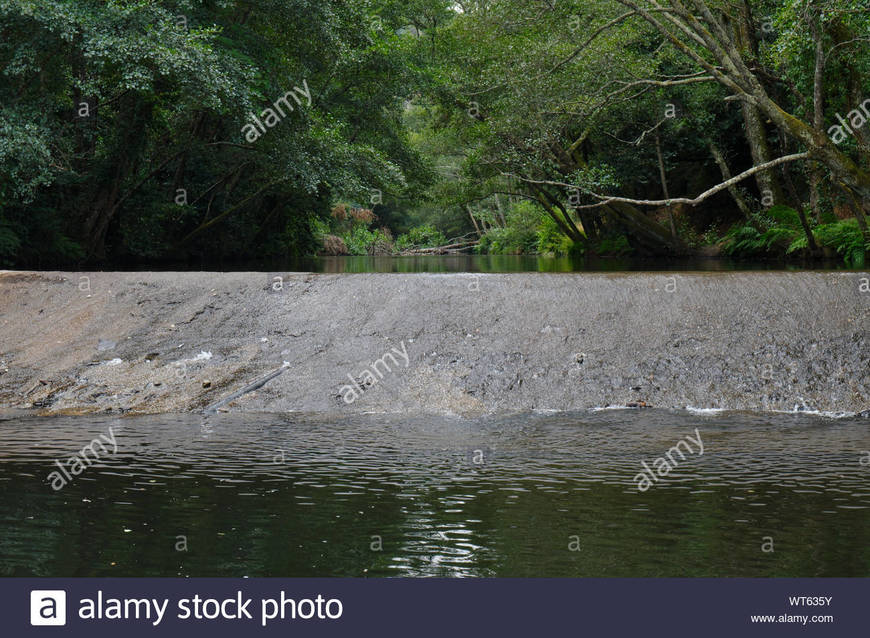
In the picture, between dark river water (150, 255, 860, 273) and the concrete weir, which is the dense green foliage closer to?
dark river water (150, 255, 860, 273)

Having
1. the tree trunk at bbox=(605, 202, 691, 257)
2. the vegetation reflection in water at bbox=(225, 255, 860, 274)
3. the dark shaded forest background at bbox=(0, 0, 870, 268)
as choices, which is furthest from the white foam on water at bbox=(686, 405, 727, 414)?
the tree trunk at bbox=(605, 202, 691, 257)

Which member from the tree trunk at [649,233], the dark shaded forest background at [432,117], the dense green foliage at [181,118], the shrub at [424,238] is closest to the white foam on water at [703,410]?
the dark shaded forest background at [432,117]

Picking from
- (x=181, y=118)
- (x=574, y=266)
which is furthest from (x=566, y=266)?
(x=181, y=118)

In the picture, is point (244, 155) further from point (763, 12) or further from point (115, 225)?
point (763, 12)

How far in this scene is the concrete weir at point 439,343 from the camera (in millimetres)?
9484

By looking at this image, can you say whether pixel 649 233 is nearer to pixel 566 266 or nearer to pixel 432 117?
pixel 566 266

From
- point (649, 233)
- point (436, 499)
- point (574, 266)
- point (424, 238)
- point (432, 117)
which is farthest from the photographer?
point (424, 238)

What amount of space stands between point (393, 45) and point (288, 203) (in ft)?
28.7

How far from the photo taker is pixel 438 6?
101 ft

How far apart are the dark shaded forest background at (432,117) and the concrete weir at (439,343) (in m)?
2.75

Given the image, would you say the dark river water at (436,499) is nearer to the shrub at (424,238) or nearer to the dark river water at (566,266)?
the dark river water at (566,266)

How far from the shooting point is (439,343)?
1054 cm

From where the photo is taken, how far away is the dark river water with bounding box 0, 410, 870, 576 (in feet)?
14.4

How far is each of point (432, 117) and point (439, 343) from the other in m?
24.7
